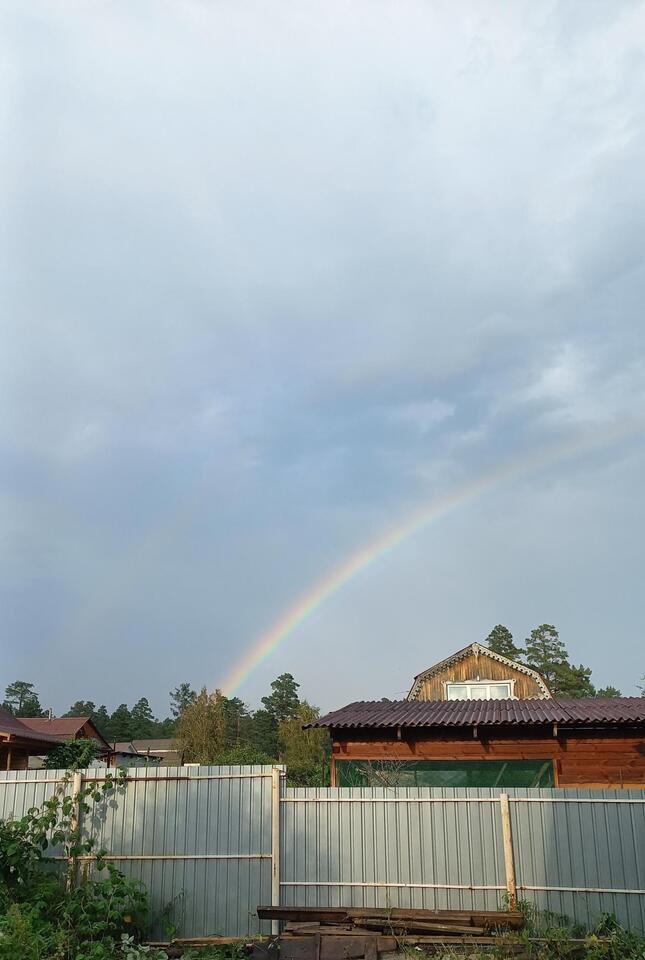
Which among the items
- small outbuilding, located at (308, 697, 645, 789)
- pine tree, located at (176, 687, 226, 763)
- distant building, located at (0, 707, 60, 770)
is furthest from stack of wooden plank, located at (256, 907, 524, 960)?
pine tree, located at (176, 687, 226, 763)

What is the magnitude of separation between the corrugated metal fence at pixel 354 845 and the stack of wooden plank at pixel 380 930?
438mm

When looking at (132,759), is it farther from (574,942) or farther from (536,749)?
(574,942)

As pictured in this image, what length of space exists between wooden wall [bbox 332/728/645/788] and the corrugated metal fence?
20.5 ft

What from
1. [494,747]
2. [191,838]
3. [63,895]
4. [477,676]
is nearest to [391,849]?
[191,838]

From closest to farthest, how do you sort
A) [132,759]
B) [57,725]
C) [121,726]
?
[132,759] < [57,725] < [121,726]

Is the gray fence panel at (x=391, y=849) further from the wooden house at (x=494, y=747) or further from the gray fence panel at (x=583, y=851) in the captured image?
the wooden house at (x=494, y=747)

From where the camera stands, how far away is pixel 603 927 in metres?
9.35

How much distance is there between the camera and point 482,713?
1694 cm

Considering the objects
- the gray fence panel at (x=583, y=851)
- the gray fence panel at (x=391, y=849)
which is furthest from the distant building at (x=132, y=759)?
the gray fence panel at (x=583, y=851)

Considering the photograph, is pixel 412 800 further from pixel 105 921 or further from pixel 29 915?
pixel 29 915

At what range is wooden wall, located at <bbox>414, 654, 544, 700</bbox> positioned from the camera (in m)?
39.2

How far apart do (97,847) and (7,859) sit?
1.17 metres

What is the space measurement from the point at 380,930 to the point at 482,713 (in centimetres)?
801

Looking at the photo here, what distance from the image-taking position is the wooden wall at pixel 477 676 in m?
39.2
